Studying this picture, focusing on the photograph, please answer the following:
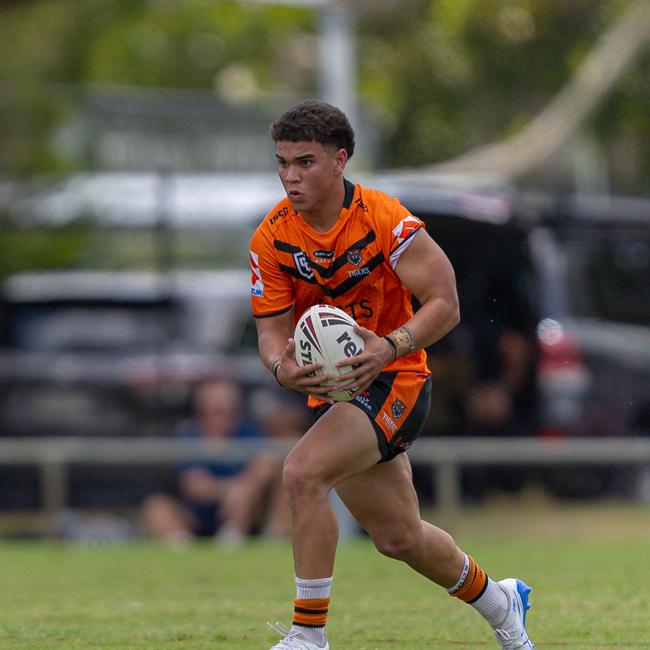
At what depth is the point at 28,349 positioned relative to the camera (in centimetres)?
1428

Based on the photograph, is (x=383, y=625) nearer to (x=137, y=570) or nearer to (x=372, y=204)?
(x=372, y=204)

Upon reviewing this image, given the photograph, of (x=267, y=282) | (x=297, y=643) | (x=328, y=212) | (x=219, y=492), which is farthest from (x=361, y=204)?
(x=219, y=492)

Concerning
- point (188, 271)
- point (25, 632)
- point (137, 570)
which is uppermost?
point (188, 271)

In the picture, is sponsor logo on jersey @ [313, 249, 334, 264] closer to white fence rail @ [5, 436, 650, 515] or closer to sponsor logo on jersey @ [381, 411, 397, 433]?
sponsor logo on jersey @ [381, 411, 397, 433]

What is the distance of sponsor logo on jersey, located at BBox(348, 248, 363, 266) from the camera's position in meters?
6.04

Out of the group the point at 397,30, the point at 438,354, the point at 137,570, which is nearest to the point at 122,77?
the point at 397,30

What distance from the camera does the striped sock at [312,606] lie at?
5.88m

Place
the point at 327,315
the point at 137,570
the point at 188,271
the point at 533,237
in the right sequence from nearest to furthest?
the point at 327,315, the point at 137,570, the point at 533,237, the point at 188,271

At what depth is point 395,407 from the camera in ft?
20.0

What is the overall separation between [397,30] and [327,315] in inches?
795

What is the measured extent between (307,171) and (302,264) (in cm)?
38

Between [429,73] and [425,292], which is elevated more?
[429,73]

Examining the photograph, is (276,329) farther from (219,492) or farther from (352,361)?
(219,492)

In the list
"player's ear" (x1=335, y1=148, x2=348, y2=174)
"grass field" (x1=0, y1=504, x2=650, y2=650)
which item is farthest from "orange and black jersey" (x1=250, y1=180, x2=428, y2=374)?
"grass field" (x1=0, y1=504, x2=650, y2=650)
